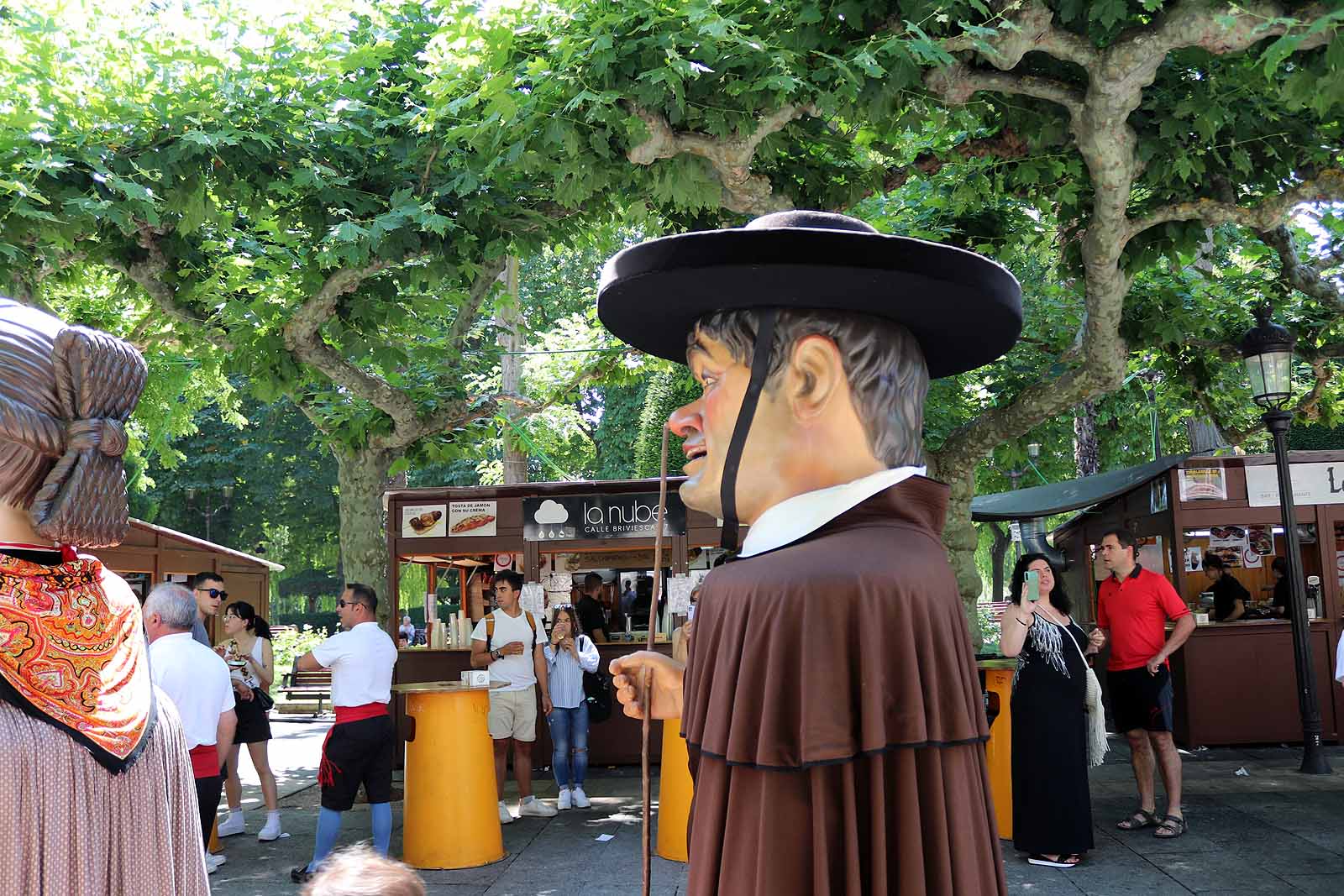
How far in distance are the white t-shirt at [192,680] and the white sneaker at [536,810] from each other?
2971 mm

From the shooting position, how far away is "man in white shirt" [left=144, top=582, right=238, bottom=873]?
546 centimetres

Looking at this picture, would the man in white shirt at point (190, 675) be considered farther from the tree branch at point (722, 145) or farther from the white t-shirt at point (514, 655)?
the tree branch at point (722, 145)

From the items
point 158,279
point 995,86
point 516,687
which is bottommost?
point 516,687

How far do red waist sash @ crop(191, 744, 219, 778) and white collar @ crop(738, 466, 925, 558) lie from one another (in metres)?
4.85

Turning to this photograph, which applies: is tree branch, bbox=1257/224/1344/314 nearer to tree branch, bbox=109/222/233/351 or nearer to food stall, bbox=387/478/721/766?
food stall, bbox=387/478/721/766

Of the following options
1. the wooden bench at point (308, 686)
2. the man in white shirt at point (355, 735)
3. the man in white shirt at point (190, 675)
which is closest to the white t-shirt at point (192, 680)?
the man in white shirt at point (190, 675)

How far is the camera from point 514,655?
8.22 metres

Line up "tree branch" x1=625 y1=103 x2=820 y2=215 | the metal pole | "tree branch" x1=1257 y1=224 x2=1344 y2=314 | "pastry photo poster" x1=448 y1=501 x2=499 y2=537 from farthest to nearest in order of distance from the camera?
"pastry photo poster" x1=448 y1=501 x2=499 y2=537 → the metal pole → "tree branch" x1=1257 y1=224 x2=1344 y2=314 → "tree branch" x1=625 y1=103 x2=820 y2=215

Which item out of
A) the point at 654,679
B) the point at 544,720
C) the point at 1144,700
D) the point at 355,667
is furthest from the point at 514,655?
the point at 654,679

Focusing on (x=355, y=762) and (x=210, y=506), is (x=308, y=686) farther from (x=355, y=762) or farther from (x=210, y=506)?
(x=210, y=506)

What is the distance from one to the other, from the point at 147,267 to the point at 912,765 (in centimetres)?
831

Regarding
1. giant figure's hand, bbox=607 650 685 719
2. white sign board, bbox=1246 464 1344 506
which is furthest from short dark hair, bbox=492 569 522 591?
white sign board, bbox=1246 464 1344 506

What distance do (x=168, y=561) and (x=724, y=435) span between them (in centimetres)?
1332

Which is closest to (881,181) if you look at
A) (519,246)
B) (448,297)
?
(519,246)
